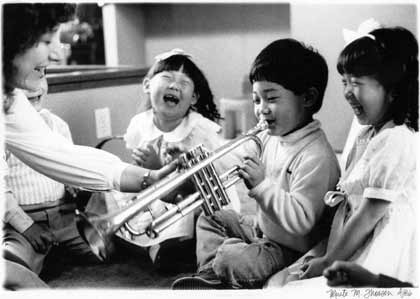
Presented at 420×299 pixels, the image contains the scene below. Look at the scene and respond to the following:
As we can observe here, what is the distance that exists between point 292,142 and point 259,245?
175 mm

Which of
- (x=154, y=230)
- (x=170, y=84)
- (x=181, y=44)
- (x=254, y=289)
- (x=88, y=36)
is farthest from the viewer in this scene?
(x=88, y=36)

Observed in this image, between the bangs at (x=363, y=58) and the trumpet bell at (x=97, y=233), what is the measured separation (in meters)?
0.42

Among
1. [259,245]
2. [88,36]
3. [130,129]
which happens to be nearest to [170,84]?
[130,129]

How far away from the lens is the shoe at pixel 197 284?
0.81 meters

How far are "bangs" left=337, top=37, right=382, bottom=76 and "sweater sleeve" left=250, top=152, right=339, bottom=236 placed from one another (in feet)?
0.47

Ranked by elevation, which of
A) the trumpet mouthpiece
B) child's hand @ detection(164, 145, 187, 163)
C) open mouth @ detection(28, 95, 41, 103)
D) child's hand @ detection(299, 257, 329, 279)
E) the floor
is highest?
open mouth @ detection(28, 95, 41, 103)

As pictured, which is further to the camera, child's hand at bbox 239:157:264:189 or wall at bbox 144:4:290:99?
wall at bbox 144:4:290:99

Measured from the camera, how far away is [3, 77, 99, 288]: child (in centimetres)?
91

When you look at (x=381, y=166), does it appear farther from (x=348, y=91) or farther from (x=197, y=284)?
(x=197, y=284)

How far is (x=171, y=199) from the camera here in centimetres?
72

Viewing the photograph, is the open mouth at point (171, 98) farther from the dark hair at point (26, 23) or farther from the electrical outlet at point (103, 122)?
the dark hair at point (26, 23)

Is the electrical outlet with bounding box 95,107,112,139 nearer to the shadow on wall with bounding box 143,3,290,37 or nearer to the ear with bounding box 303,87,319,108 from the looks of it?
the ear with bounding box 303,87,319,108

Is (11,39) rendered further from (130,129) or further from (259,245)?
(259,245)

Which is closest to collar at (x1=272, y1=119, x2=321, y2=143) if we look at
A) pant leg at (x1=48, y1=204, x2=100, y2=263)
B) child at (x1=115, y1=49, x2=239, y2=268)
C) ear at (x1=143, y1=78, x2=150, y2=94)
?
child at (x1=115, y1=49, x2=239, y2=268)
